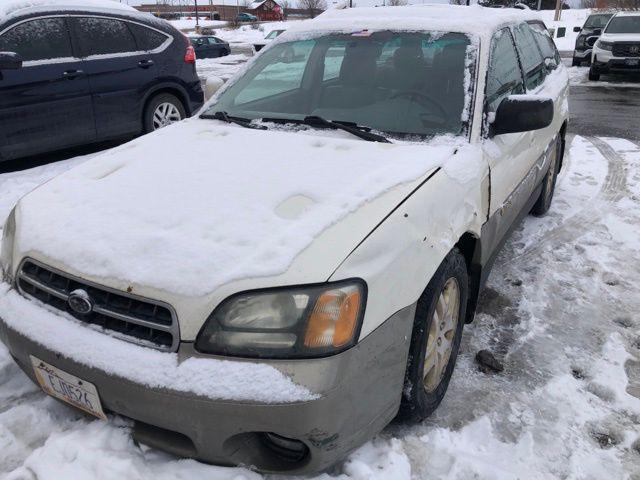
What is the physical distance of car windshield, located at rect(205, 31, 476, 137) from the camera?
2830 mm


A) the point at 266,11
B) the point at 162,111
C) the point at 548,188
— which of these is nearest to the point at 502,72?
the point at 548,188

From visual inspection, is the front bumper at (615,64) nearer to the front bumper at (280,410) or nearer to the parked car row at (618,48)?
the parked car row at (618,48)

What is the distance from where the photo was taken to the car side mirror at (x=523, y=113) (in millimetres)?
2670

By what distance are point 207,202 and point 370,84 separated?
1347 mm

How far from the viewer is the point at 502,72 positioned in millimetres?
3215

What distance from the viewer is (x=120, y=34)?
21.2 ft

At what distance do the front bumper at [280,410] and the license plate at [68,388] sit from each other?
3 centimetres

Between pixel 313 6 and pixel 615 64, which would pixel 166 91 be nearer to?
pixel 615 64

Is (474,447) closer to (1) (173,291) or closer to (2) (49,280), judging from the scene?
(1) (173,291)

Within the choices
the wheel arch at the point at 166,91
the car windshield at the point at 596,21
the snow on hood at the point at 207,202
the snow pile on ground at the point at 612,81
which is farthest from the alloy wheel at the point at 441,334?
the car windshield at the point at 596,21

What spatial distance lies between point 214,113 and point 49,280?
1.56 m

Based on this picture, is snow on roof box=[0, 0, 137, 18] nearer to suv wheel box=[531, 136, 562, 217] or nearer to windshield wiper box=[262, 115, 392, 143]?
windshield wiper box=[262, 115, 392, 143]

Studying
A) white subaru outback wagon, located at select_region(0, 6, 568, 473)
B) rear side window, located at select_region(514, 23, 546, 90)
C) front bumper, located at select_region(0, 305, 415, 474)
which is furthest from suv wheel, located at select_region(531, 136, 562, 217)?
front bumper, located at select_region(0, 305, 415, 474)

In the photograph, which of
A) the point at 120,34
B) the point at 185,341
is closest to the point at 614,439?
the point at 185,341
